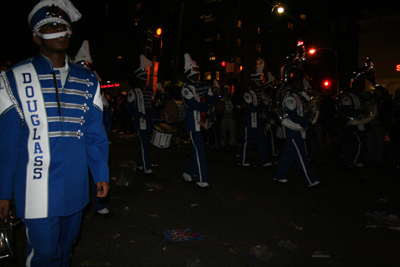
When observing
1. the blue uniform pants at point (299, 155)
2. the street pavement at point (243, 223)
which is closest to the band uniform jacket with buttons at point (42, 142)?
the street pavement at point (243, 223)

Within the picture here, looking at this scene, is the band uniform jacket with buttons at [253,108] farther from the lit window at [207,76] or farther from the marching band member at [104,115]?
the lit window at [207,76]

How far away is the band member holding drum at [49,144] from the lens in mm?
2035

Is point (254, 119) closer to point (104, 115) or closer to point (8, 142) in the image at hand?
point (104, 115)

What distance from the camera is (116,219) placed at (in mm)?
4570

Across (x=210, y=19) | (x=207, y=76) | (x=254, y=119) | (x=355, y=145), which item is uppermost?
(x=210, y=19)

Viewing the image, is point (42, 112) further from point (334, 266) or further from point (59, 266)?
point (334, 266)

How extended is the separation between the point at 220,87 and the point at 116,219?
9872mm

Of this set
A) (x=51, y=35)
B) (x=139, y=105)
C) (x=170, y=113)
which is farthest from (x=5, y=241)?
(x=170, y=113)

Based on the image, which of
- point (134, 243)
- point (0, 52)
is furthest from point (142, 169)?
point (0, 52)

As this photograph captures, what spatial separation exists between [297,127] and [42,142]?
5.06 meters

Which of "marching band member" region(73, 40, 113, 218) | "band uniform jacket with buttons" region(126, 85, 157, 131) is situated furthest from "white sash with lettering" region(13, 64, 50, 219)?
"band uniform jacket with buttons" region(126, 85, 157, 131)

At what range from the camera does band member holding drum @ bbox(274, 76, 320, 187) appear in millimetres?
6041

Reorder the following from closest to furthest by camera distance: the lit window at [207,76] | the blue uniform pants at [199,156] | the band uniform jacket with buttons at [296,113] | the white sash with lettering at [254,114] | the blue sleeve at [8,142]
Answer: the blue sleeve at [8,142]
the band uniform jacket with buttons at [296,113]
the blue uniform pants at [199,156]
the white sash with lettering at [254,114]
the lit window at [207,76]

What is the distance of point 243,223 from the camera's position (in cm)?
446
